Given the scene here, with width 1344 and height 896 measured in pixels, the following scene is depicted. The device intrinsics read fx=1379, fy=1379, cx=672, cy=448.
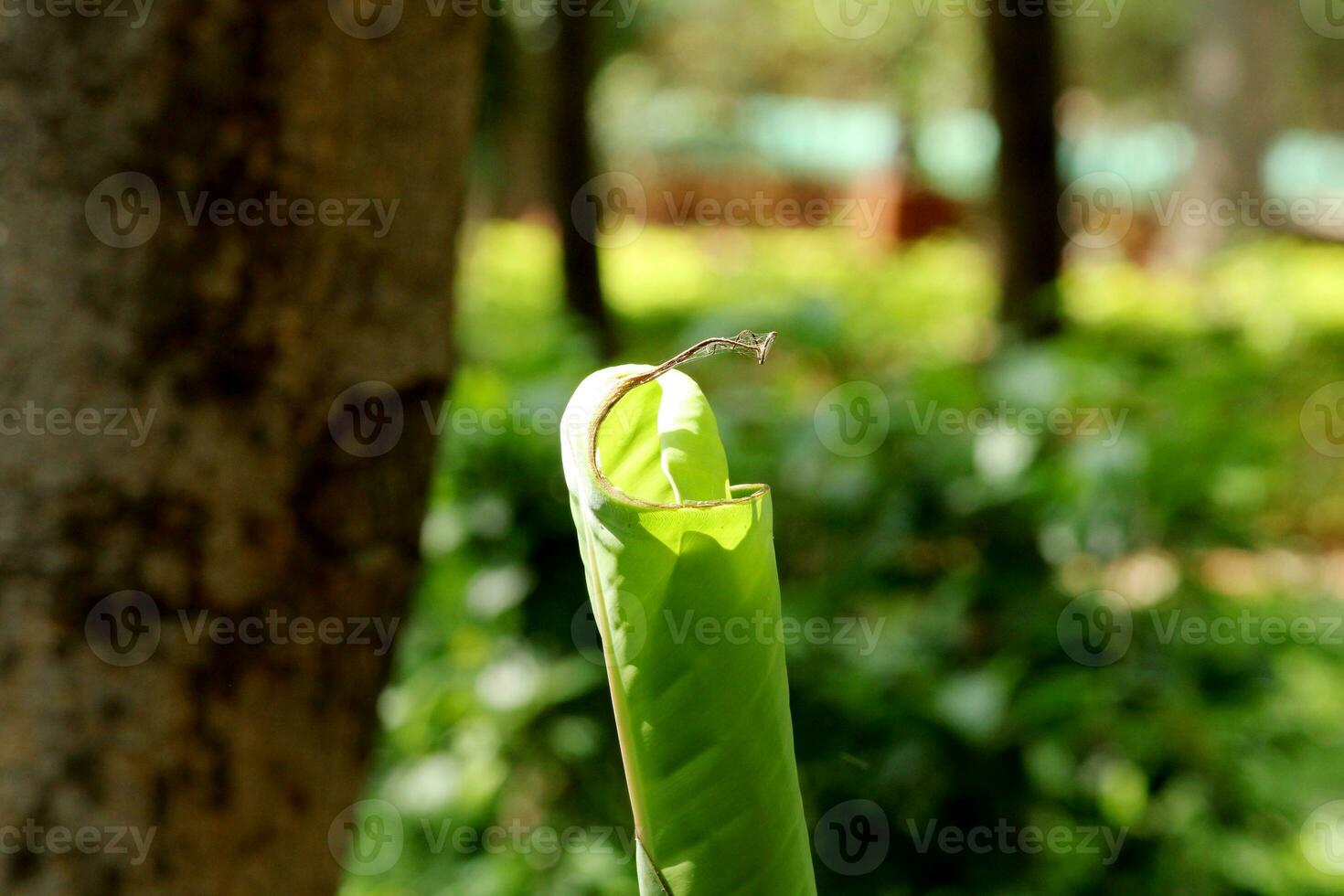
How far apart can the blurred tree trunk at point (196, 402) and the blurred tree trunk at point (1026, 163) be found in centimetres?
259

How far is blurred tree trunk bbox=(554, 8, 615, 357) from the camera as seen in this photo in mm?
5445

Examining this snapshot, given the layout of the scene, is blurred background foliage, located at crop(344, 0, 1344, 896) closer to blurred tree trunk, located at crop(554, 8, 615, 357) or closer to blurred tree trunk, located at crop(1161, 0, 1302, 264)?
blurred tree trunk, located at crop(554, 8, 615, 357)

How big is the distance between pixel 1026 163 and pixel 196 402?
10.00ft

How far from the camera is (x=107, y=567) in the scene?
3.61 ft

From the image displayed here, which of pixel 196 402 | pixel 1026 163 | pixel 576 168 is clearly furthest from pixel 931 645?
pixel 576 168

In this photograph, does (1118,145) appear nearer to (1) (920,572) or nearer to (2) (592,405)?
(1) (920,572)

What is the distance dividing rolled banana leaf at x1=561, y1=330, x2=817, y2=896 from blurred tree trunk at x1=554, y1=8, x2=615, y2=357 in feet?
16.1

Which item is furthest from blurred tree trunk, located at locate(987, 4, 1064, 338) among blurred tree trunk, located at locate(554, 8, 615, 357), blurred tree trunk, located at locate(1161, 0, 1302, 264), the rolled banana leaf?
blurred tree trunk, located at locate(1161, 0, 1302, 264)

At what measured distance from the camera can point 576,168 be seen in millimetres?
5516

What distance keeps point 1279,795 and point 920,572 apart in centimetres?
69

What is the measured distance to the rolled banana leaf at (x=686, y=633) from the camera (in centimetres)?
44

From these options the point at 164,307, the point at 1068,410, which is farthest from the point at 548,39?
the point at 164,307

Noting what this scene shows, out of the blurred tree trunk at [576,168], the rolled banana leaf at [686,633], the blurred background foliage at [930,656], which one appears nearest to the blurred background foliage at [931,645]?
the blurred background foliage at [930,656]

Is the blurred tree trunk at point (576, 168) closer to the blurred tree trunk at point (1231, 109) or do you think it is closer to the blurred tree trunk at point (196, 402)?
the blurred tree trunk at point (1231, 109)
